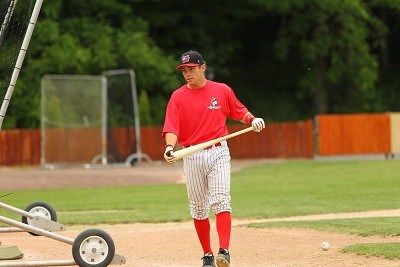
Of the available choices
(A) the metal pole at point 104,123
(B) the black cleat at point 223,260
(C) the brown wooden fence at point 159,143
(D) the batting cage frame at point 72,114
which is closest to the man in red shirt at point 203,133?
(B) the black cleat at point 223,260

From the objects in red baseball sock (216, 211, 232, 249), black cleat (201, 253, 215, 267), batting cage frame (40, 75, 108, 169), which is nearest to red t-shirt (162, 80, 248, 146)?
red baseball sock (216, 211, 232, 249)

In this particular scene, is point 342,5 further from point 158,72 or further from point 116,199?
point 116,199

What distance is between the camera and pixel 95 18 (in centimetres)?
4344

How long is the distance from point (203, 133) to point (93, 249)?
1560mm

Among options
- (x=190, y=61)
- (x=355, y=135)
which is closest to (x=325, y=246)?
(x=190, y=61)

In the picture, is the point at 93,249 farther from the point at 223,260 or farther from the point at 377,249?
the point at 377,249

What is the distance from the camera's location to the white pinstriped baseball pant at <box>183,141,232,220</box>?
9.95 m

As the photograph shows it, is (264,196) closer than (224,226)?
No

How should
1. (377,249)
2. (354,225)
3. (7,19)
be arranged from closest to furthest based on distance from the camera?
(7,19) < (377,249) < (354,225)

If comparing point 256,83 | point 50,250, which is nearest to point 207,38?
point 256,83

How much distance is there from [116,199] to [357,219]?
307 inches

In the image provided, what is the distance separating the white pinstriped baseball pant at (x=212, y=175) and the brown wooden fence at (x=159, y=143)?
25.1 meters

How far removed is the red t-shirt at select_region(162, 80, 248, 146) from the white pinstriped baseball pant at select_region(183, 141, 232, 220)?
0.48 ft

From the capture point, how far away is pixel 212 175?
9.97m
